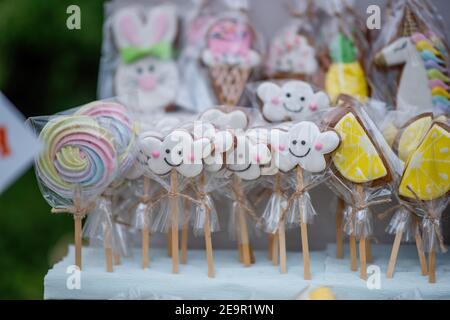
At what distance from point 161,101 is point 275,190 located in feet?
2.89

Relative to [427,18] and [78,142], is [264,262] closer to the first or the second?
[78,142]

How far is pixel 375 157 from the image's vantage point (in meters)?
2.55

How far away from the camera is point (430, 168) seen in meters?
2.50

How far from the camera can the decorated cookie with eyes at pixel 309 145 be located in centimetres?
252

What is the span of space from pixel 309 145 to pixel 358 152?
199mm

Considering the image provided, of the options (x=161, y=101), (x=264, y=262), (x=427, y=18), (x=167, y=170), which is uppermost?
(x=427, y=18)

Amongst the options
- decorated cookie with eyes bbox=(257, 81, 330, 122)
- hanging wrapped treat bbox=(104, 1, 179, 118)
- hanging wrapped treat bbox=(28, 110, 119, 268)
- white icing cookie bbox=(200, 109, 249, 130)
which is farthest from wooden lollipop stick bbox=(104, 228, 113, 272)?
decorated cookie with eyes bbox=(257, 81, 330, 122)

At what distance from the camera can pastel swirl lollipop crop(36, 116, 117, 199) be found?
2531mm

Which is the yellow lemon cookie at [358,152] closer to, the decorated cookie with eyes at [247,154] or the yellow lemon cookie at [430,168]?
the yellow lemon cookie at [430,168]

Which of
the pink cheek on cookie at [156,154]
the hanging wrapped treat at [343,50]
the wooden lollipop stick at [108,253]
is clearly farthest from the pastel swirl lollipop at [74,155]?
the hanging wrapped treat at [343,50]

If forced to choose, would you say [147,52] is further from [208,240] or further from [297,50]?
[208,240]

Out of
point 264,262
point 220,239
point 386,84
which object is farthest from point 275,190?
point 386,84

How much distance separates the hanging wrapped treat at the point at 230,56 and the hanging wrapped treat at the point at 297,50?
0.09m

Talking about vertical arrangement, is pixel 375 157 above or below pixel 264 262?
above
